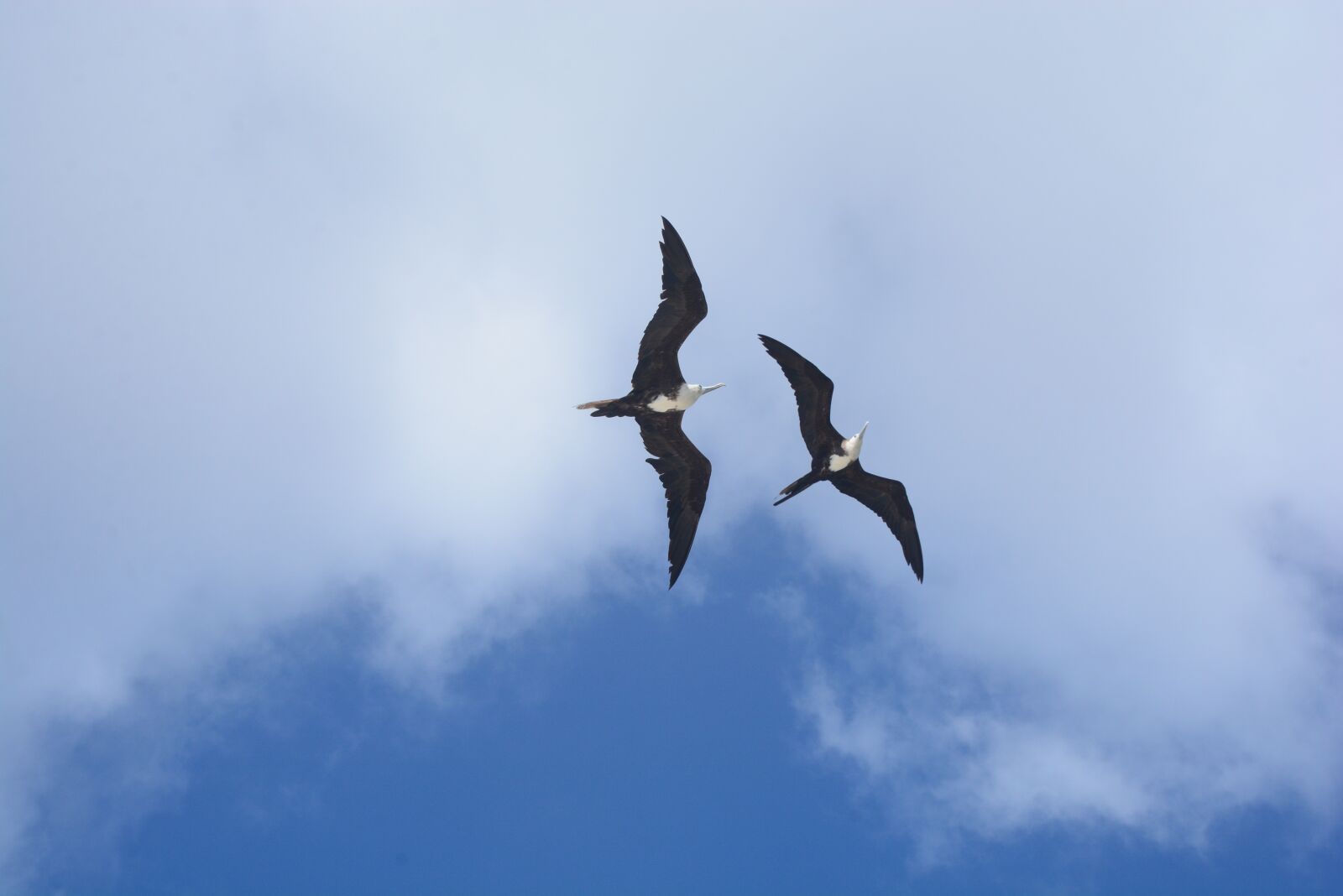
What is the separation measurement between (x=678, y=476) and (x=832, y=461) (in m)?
4.54

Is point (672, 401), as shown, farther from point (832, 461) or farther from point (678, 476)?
point (832, 461)

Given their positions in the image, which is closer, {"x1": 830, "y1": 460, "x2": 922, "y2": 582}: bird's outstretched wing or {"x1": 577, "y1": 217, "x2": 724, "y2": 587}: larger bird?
{"x1": 577, "y1": 217, "x2": 724, "y2": 587}: larger bird

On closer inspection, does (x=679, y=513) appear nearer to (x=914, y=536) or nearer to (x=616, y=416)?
(x=616, y=416)

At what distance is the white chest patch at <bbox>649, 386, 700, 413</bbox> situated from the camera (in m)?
39.5

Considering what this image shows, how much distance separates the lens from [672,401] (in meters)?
39.6

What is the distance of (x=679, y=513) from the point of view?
4091 centimetres

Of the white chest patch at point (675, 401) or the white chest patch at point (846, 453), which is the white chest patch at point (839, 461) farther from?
the white chest patch at point (675, 401)

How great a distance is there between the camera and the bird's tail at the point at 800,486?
4050 cm

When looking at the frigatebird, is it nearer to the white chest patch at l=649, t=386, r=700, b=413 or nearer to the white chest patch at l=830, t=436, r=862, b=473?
the white chest patch at l=830, t=436, r=862, b=473

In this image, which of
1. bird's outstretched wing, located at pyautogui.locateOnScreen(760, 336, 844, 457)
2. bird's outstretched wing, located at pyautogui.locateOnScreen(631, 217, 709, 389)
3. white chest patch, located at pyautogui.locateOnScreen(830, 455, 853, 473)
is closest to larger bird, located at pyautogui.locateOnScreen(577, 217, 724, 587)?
bird's outstretched wing, located at pyautogui.locateOnScreen(631, 217, 709, 389)

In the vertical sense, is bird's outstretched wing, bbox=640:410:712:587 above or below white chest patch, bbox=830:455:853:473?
below

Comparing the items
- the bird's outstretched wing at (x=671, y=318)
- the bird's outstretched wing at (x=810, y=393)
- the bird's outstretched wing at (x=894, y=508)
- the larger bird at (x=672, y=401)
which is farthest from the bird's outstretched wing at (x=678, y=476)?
the bird's outstretched wing at (x=894, y=508)

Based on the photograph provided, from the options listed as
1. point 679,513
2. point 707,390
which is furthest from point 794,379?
point 679,513

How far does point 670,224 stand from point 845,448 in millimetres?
8593
